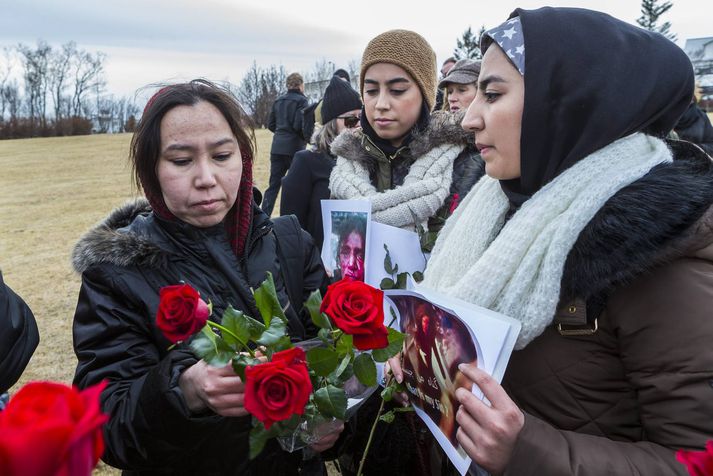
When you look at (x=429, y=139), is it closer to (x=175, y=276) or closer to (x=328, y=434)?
(x=175, y=276)

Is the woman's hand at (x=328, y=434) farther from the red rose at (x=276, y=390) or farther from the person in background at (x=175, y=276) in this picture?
the red rose at (x=276, y=390)

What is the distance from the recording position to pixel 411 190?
2.49 meters

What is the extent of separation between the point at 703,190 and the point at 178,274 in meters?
1.39

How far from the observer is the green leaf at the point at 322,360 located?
1110 mm

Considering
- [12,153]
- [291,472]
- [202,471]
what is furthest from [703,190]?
[12,153]

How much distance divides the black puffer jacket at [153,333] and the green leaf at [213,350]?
0.31m

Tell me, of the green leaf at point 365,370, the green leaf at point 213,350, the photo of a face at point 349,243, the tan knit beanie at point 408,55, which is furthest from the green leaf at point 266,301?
the tan knit beanie at point 408,55

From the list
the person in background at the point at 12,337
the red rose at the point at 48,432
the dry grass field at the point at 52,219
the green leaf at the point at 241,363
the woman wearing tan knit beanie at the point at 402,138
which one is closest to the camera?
the red rose at the point at 48,432

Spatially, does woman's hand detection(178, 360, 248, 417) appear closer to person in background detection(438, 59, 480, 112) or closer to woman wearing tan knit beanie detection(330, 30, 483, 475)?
woman wearing tan knit beanie detection(330, 30, 483, 475)

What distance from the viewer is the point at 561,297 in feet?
4.13

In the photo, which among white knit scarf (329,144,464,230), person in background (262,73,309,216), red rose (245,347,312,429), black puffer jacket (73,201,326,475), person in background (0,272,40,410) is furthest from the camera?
person in background (262,73,309,216)

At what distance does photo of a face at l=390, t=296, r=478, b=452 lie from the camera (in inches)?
47.5

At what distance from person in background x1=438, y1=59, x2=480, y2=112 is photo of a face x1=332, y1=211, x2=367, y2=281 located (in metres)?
2.90

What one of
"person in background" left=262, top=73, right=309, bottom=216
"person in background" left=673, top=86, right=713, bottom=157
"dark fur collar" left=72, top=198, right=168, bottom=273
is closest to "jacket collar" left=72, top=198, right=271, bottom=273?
"dark fur collar" left=72, top=198, right=168, bottom=273
